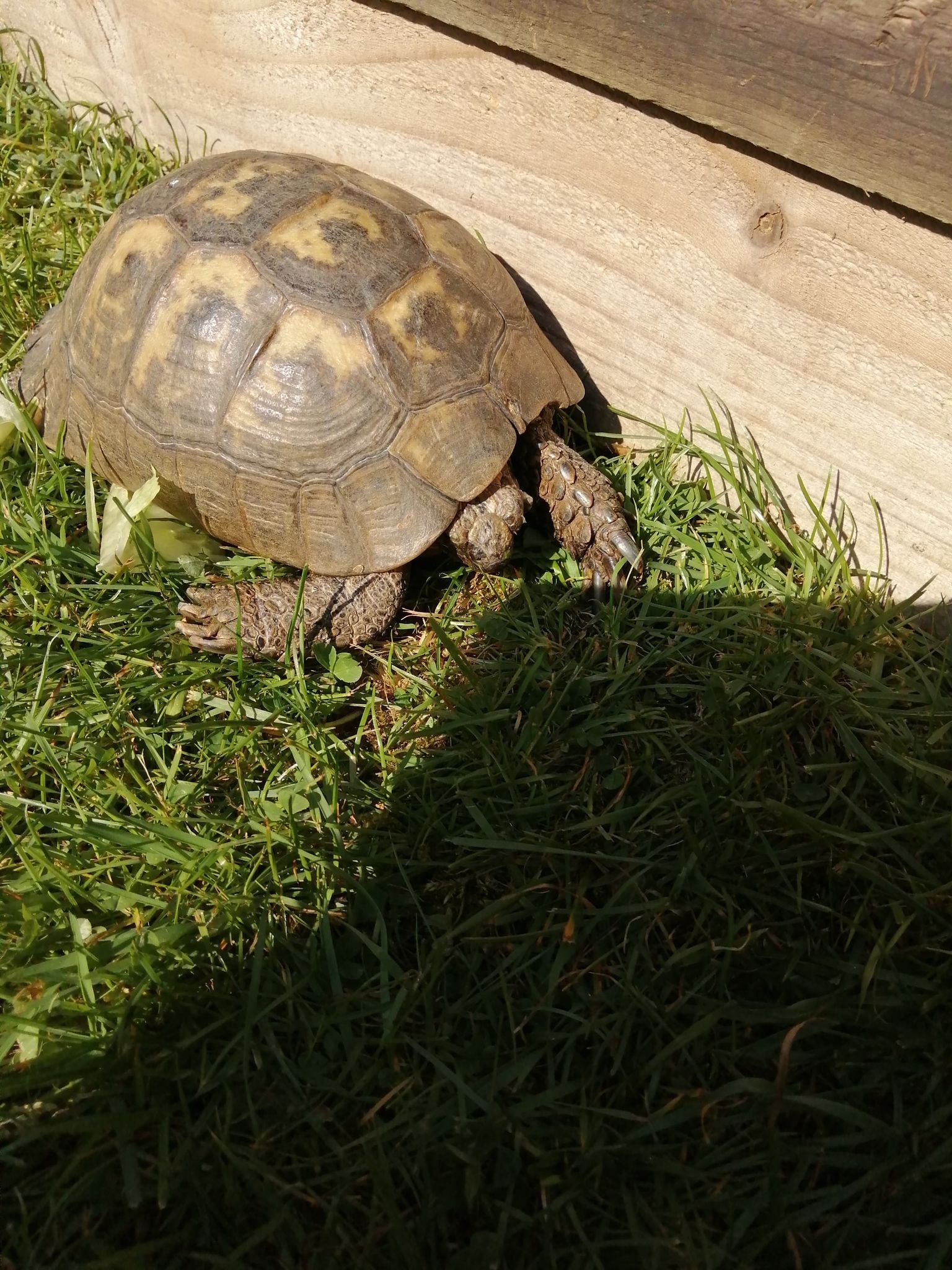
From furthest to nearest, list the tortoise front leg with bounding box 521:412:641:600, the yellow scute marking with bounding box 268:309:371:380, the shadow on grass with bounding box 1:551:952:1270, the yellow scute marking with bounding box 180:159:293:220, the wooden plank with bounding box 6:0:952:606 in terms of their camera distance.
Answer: the tortoise front leg with bounding box 521:412:641:600 < the yellow scute marking with bounding box 180:159:293:220 < the yellow scute marking with bounding box 268:309:371:380 < the wooden plank with bounding box 6:0:952:606 < the shadow on grass with bounding box 1:551:952:1270

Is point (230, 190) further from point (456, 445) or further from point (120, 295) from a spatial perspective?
point (456, 445)

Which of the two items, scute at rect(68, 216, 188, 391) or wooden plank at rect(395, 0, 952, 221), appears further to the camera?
scute at rect(68, 216, 188, 391)

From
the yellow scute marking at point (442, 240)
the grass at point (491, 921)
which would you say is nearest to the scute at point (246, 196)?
the yellow scute marking at point (442, 240)

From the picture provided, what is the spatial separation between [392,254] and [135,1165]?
2182mm

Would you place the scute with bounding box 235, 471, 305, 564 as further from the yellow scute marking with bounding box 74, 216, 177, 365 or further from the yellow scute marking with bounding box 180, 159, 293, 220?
the yellow scute marking with bounding box 180, 159, 293, 220

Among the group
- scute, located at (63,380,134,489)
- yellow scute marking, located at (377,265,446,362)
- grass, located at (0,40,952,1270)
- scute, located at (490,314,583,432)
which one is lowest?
grass, located at (0,40,952,1270)

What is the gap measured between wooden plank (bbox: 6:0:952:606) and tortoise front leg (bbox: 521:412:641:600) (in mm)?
387

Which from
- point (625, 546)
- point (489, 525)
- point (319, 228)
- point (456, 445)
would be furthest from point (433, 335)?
point (625, 546)

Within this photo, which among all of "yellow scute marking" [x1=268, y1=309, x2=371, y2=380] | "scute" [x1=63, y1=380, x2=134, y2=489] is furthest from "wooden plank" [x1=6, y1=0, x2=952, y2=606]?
"scute" [x1=63, y1=380, x2=134, y2=489]

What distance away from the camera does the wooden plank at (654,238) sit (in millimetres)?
2203

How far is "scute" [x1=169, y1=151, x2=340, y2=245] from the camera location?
2393 mm

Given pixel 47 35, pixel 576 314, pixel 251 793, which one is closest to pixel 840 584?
pixel 576 314

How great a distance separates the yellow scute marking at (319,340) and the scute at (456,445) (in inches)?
8.3

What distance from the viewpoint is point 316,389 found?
231 centimetres
